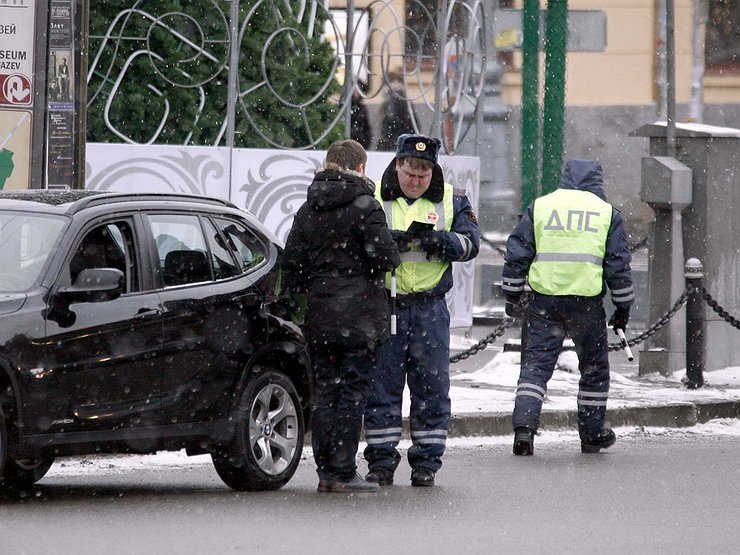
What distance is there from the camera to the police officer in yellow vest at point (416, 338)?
877 centimetres

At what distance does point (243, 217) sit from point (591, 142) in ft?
84.8

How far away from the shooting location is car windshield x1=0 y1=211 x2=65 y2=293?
7602 mm

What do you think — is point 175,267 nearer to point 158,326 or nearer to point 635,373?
point 158,326

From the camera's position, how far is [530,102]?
15.6m

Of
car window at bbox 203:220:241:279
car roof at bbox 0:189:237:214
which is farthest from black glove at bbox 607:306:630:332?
car roof at bbox 0:189:237:214

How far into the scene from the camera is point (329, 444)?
8336mm

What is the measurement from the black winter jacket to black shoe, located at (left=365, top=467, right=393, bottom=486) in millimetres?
802

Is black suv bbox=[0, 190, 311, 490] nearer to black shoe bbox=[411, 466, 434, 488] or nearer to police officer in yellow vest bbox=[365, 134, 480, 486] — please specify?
police officer in yellow vest bbox=[365, 134, 480, 486]

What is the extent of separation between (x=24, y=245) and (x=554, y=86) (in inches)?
268

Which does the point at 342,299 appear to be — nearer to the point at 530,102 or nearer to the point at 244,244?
the point at 244,244

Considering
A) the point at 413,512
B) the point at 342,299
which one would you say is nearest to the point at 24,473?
the point at 342,299

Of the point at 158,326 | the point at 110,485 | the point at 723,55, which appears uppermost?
the point at 723,55

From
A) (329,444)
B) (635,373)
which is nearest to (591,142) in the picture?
(635,373)

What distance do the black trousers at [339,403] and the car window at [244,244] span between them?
630 millimetres
